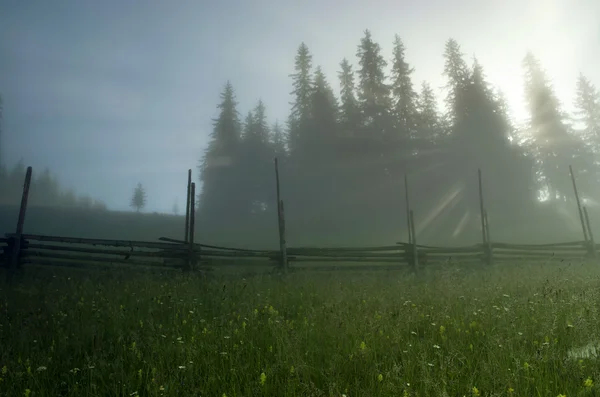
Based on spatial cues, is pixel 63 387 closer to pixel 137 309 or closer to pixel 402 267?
pixel 137 309

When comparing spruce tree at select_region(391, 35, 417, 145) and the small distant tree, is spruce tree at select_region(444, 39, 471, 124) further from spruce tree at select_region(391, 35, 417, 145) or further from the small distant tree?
the small distant tree

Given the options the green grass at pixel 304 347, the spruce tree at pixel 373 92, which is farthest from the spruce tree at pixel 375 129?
the green grass at pixel 304 347

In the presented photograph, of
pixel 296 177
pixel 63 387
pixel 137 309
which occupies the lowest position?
pixel 63 387

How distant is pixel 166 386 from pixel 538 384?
2.80m

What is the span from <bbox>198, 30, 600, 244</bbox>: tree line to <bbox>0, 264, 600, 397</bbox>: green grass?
69.6ft

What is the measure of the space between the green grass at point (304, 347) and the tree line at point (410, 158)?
2121 cm

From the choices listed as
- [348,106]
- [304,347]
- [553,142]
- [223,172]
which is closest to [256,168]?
[223,172]

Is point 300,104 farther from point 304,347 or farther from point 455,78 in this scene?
point 304,347

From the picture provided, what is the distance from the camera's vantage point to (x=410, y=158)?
27016 millimetres

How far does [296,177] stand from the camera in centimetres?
2911

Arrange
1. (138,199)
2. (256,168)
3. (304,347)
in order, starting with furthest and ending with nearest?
1. (138,199)
2. (256,168)
3. (304,347)

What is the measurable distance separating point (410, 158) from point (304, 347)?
25447 mm

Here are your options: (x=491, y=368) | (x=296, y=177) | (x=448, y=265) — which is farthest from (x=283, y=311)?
(x=296, y=177)

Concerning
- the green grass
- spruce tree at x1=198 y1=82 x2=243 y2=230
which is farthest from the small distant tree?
the green grass
